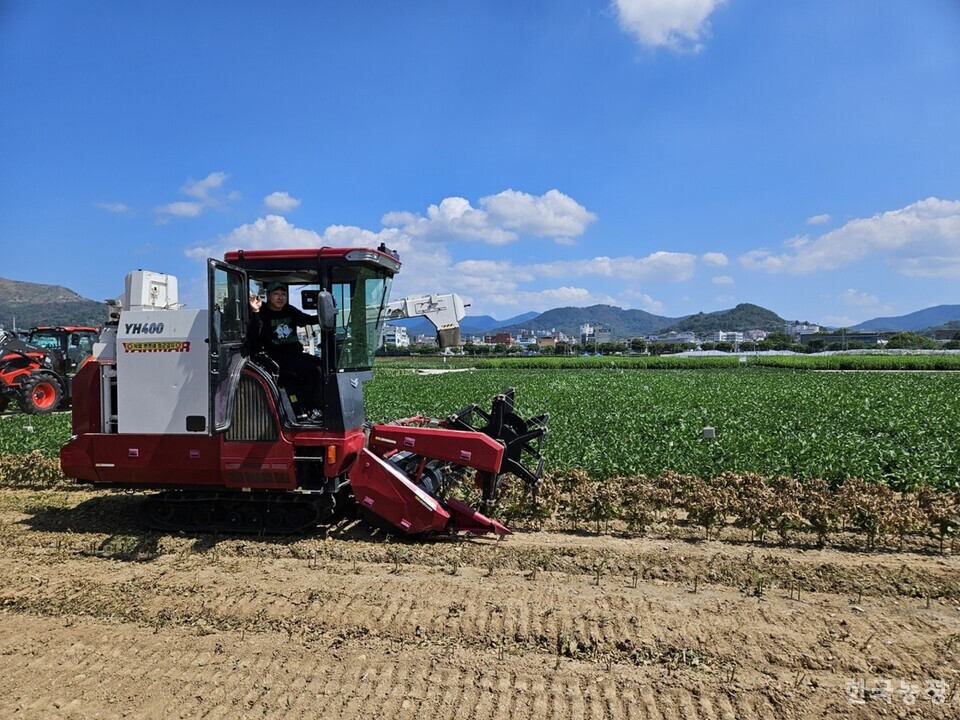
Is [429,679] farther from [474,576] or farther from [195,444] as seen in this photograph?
[195,444]

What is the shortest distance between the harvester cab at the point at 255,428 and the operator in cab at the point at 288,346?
81 millimetres

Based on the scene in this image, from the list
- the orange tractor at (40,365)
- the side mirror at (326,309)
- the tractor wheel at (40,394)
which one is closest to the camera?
the side mirror at (326,309)

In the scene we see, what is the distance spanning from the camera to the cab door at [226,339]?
6562mm

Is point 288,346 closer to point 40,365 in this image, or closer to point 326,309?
point 326,309

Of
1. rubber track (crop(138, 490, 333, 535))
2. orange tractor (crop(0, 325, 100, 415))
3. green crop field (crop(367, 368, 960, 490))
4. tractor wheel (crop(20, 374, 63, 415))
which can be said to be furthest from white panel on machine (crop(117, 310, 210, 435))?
tractor wheel (crop(20, 374, 63, 415))

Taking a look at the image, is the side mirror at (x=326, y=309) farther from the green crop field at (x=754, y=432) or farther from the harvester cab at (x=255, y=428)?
the green crop field at (x=754, y=432)

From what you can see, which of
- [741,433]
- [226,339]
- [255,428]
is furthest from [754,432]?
[226,339]

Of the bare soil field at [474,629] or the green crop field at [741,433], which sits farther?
the green crop field at [741,433]

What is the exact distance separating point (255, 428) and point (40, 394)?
17.2 metres

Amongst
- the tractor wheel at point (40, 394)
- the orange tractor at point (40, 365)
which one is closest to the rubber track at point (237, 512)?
the orange tractor at point (40, 365)

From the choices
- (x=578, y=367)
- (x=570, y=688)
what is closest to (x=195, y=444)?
(x=570, y=688)

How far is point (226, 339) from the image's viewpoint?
266 inches

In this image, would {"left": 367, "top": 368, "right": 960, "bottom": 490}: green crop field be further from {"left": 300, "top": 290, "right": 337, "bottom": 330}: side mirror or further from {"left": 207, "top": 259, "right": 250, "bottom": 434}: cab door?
→ {"left": 207, "top": 259, "right": 250, "bottom": 434}: cab door

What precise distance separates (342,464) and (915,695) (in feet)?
17.7
